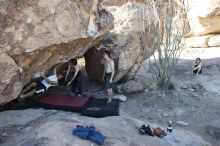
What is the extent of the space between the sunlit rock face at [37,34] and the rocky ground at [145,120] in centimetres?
78

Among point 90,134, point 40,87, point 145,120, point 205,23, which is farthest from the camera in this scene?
point 205,23

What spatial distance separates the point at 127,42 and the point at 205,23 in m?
7.42

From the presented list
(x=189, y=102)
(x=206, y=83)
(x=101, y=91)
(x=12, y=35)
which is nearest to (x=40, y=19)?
(x=12, y=35)

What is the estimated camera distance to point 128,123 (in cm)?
852

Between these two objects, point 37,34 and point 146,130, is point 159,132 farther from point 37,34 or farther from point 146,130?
point 37,34

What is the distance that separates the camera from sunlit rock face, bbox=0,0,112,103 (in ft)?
24.0

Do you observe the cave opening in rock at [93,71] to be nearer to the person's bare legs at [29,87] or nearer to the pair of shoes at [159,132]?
the person's bare legs at [29,87]

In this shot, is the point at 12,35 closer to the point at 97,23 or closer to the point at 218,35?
the point at 97,23

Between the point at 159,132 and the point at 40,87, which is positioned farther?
the point at 40,87

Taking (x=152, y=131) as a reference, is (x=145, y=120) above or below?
below

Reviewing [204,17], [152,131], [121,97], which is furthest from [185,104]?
[204,17]

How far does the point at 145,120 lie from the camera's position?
9.59 meters

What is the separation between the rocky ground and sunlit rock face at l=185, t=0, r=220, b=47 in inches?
139

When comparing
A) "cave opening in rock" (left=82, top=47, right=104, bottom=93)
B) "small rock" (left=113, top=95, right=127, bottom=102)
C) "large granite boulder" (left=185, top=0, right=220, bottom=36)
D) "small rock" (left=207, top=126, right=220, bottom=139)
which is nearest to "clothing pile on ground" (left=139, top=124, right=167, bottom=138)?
"small rock" (left=207, top=126, right=220, bottom=139)
